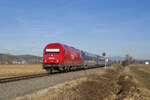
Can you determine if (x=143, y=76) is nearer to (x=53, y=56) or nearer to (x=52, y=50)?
(x=52, y=50)

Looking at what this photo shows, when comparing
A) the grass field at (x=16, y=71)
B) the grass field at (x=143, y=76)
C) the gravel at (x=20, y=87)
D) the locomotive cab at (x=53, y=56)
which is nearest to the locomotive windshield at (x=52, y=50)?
the locomotive cab at (x=53, y=56)

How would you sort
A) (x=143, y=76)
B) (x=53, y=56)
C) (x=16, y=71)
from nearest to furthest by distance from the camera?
(x=53, y=56) < (x=16, y=71) < (x=143, y=76)

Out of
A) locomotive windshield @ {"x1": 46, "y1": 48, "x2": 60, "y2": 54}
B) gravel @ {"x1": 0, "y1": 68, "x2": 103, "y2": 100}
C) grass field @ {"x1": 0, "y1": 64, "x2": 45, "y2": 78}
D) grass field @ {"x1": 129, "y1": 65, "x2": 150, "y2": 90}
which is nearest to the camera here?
gravel @ {"x1": 0, "y1": 68, "x2": 103, "y2": 100}

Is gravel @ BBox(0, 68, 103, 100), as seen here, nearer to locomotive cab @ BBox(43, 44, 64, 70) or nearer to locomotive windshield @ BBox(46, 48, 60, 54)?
locomotive cab @ BBox(43, 44, 64, 70)

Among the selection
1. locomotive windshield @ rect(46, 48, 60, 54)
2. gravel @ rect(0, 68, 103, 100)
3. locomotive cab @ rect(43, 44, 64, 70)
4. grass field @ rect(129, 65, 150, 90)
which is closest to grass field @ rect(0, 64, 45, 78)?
locomotive cab @ rect(43, 44, 64, 70)

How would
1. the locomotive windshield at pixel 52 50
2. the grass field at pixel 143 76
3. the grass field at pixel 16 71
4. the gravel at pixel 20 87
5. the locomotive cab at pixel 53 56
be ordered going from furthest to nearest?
the grass field at pixel 16 71 → the grass field at pixel 143 76 → the locomotive windshield at pixel 52 50 → the locomotive cab at pixel 53 56 → the gravel at pixel 20 87

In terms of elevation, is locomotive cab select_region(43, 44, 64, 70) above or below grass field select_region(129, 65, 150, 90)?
above

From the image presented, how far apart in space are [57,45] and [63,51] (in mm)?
1219

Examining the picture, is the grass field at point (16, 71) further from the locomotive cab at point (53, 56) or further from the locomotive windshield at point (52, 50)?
the locomotive windshield at point (52, 50)

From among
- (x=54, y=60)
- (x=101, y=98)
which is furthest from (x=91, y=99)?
(x=54, y=60)

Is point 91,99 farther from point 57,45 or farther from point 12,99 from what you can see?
point 57,45

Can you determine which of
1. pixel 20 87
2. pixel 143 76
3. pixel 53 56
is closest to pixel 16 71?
pixel 53 56

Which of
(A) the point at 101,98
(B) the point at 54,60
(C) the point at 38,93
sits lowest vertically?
(A) the point at 101,98

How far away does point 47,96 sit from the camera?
11.0 m
